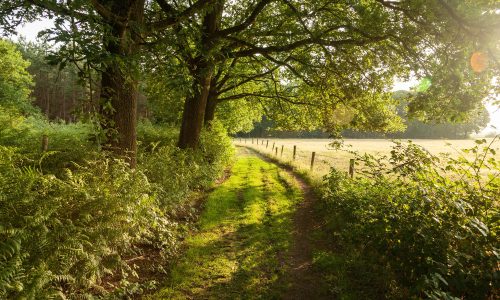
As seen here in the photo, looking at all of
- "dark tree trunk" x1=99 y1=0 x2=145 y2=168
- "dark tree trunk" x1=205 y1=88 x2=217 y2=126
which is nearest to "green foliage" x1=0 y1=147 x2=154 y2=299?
"dark tree trunk" x1=99 y1=0 x2=145 y2=168

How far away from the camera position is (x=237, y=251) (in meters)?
7.52

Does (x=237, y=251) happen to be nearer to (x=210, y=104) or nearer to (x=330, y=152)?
(x=210, y=104)

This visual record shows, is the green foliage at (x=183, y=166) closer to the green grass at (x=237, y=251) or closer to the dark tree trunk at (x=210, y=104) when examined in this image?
the dark tree trunk at (x=210, y=104)

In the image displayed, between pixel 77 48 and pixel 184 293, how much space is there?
447 cm

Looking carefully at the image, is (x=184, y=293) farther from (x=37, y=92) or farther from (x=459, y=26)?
(x=37, y=92)

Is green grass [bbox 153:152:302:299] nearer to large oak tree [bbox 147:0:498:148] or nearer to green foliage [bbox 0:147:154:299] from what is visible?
green foliage [bbox 0:147:154:299]

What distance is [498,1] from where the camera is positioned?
7.01 metres

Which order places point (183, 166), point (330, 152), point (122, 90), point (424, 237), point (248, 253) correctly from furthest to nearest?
point (330, 152) → point (183, 166) → point (248, 253) → point (122, 90) → point (424, 237)

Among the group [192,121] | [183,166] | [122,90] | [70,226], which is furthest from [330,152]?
[70,226]

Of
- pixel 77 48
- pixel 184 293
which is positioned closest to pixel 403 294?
pixel 184 293

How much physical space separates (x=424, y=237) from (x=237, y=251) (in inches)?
Answer: 166

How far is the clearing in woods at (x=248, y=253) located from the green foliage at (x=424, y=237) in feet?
2.85

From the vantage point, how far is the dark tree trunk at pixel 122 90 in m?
6.38

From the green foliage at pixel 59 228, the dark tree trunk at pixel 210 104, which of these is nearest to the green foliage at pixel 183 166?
the dark tree trunk at pixel 210 104
